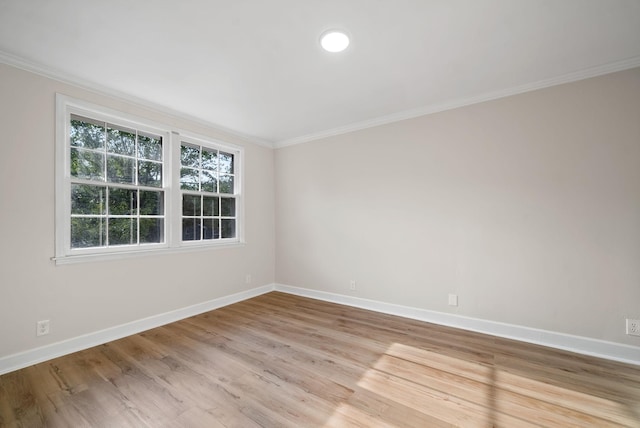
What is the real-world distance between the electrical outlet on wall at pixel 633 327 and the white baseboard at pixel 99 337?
14.3 ft

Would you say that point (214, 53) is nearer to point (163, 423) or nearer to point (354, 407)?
point (163, 423)

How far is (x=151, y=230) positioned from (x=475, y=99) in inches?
159

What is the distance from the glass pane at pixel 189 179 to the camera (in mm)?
3602

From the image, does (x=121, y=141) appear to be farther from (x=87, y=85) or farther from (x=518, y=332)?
(x=518, y=332)

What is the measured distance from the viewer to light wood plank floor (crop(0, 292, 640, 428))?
1.71m

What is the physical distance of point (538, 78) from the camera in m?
2.65

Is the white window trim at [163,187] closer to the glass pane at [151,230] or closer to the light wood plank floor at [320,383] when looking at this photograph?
the glass pane at [151,230]

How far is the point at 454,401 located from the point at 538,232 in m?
1.89

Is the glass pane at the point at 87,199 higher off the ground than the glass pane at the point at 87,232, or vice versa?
the glass pane at the point at 87,199

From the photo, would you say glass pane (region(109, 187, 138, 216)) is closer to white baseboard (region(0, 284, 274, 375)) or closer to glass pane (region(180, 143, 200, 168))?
glass pane (region(180, 143, 200, 168))

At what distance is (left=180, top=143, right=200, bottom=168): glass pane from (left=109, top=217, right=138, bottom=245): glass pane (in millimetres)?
Result: 997

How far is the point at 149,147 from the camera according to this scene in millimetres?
3305

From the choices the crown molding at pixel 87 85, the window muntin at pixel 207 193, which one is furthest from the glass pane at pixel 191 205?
the crown molding at pixel 87 85

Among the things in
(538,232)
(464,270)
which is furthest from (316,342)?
(538,232)
